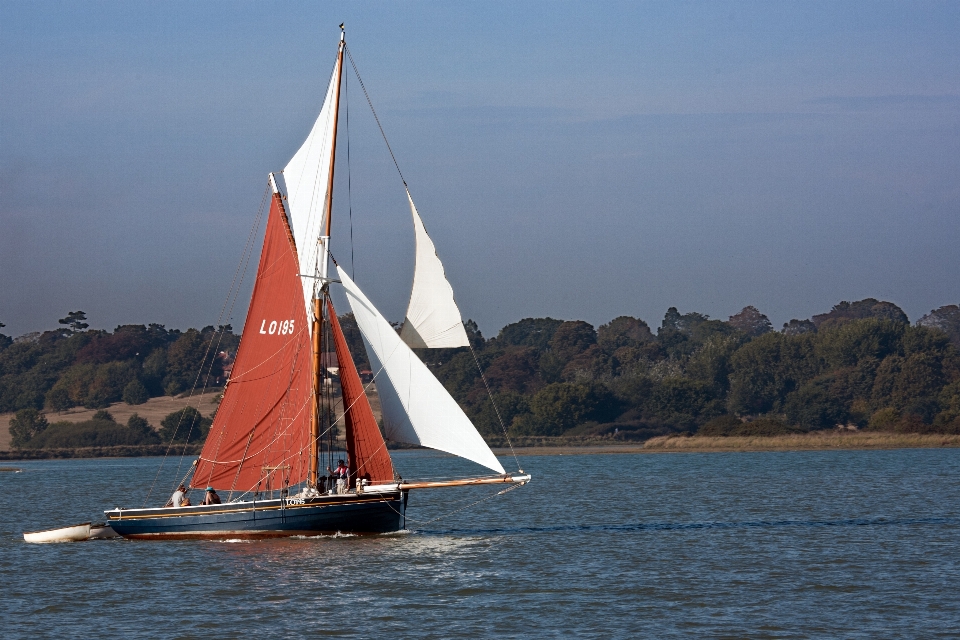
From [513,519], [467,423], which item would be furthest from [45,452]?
[467,423]

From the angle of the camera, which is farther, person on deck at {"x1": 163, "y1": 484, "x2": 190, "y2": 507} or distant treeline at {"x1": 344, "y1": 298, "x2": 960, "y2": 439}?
distant treeline at {"x1": 344, "y1": 298, "x2": 960, "y2": 439}

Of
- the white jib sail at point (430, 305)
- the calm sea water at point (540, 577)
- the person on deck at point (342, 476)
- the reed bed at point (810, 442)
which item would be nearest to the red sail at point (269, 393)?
the person on deck at point (342, 476)

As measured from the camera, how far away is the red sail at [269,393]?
137 feet

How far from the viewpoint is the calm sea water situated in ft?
93.0

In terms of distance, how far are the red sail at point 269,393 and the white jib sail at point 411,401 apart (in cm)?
246

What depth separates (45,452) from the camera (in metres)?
178

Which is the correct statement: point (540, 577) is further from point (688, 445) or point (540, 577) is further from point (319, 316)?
point (688, 445)

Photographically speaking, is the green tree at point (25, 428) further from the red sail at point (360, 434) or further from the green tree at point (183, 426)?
the red sail at point (360, 434)

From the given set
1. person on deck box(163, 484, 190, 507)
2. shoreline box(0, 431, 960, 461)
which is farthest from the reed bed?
person on deck box(163, 484, 190, 507)

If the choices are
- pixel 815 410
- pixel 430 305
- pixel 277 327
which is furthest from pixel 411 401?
pixel 815 410

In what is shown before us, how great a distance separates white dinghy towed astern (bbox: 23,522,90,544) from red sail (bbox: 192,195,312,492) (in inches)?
204

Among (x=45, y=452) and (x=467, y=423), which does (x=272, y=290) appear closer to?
(x=467, y=423)

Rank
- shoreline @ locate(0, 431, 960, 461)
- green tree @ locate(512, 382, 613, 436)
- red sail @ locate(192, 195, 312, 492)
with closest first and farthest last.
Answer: red sail @ locate(192, 195, 312, 492) < shoreline @ locate(0, 431, 960, 461) < green tree @ locate(512, 382, 613, 436)

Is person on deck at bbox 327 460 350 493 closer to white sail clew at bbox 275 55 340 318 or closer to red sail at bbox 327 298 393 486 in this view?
red sail at bbox 327 298 393 486
